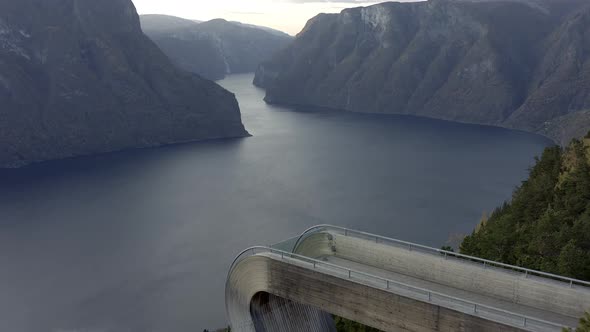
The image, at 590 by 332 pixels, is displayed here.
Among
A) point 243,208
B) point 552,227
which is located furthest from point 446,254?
point 243,208

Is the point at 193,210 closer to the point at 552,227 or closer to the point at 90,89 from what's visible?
the point at 552,227

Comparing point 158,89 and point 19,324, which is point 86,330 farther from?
point 158,89

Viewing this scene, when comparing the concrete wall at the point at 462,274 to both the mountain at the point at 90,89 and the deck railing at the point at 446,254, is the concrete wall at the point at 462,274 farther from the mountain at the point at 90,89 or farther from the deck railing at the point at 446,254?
the mountain at the point at 90,89

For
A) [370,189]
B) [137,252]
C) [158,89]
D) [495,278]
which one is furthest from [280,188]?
[158,89]

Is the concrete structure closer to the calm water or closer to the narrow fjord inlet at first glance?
the narrow fjord inlet

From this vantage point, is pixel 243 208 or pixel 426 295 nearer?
pixel 426 295

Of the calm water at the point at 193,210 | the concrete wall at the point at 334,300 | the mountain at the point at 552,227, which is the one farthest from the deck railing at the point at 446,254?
the calm water at the point at 193,210
